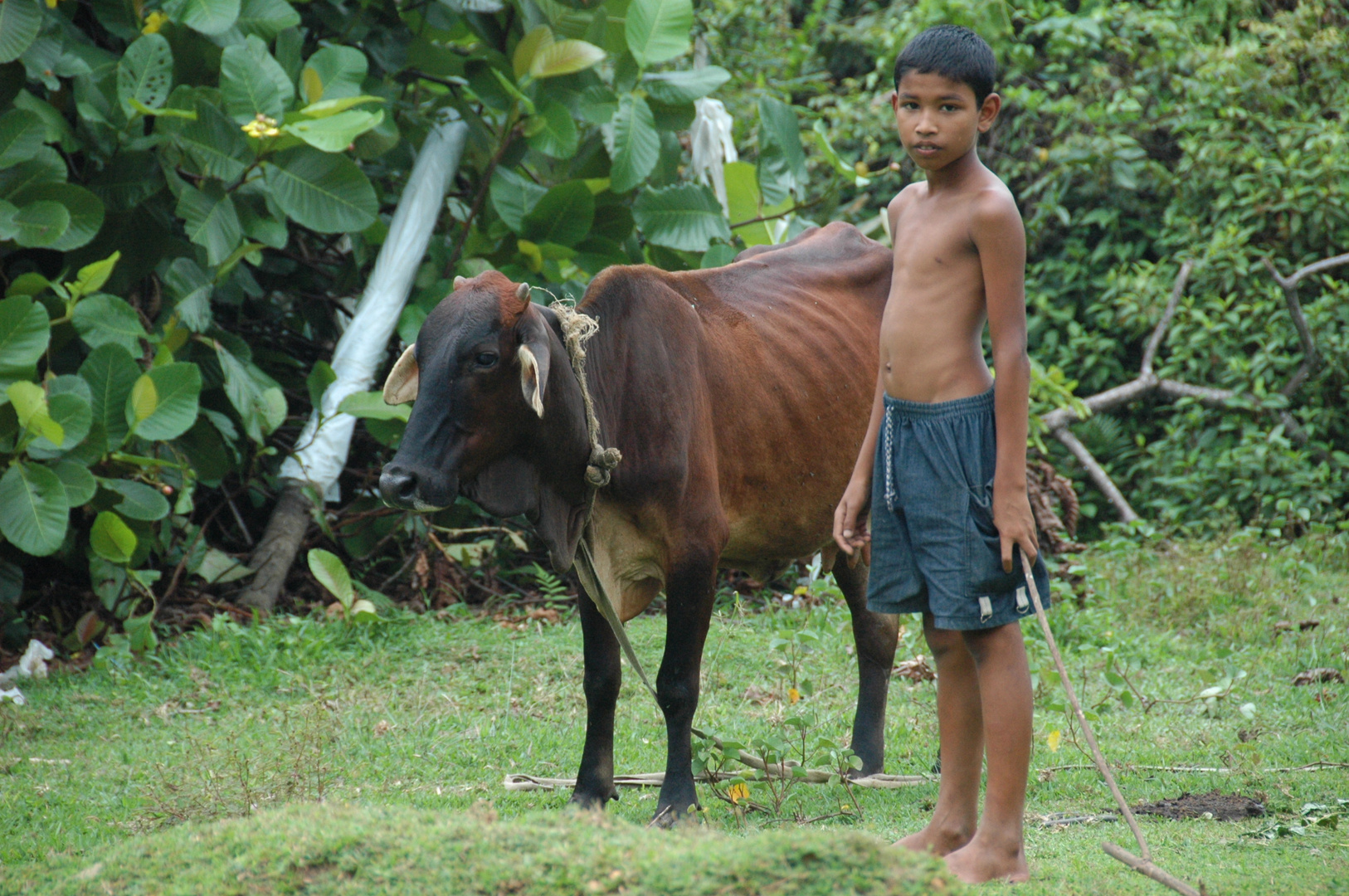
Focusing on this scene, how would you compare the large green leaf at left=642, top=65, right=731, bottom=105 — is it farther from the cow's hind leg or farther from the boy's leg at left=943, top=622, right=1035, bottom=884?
the boy's leg at left=943, top=622, right=1035, bottom=884

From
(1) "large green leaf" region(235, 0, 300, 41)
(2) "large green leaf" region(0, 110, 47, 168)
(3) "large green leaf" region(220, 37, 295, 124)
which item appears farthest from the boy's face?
(2) "large green leaf" region(0, 110, 47, 168)

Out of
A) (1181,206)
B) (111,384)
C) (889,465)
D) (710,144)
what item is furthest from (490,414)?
(1181,206)

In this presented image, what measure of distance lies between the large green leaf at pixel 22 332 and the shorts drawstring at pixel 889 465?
3778 millimetres

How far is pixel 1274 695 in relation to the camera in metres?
5.06

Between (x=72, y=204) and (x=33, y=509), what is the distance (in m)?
1.38

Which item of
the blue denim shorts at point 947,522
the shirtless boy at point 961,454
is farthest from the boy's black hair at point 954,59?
the blue denim shorts at point 947,522

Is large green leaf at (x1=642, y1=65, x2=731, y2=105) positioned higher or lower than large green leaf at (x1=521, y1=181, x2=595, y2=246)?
higher

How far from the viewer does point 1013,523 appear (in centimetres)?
284

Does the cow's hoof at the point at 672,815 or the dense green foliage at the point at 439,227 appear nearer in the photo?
the cow's hoof at the point at 672,815

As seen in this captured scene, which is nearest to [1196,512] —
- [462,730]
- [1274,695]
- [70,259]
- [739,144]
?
[1274,695]

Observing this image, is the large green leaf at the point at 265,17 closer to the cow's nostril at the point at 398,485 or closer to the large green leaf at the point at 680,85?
the large green leaf at the point at 680,85

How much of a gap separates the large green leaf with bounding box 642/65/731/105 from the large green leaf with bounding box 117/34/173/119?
2209 millimetres

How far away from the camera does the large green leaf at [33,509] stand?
5.10m

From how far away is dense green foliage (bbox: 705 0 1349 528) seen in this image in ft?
26.7
